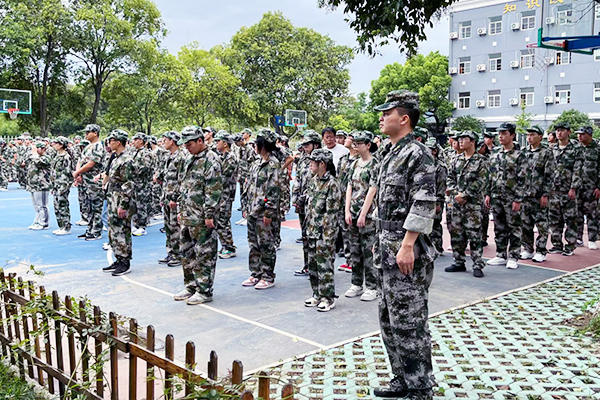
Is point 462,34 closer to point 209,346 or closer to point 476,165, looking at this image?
point 476,165

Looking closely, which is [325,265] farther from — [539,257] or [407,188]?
[539,257]

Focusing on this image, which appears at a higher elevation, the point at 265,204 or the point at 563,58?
the point at 563,58

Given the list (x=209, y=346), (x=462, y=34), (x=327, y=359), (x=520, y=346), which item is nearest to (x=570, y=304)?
(x=520, y=346)

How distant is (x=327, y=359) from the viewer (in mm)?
4496

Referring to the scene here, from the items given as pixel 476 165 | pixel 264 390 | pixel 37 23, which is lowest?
pixel 264 390

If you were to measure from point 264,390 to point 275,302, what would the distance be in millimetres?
4000

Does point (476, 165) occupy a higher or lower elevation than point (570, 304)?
higher

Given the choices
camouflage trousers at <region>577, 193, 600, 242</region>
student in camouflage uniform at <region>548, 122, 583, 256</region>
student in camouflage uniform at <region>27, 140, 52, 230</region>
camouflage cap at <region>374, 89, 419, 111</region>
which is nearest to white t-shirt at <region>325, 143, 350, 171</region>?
student in camouflage uniform at <region>548, 122, 583, 256</region>

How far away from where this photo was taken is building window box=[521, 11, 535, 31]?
114 ft

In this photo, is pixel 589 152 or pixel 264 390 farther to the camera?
pixel 589 152

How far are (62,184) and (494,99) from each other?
32.6 m

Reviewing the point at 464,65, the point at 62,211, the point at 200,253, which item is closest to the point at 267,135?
the point at 200,253

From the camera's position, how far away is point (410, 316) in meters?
3.56

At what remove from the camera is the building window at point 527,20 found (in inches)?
1364
